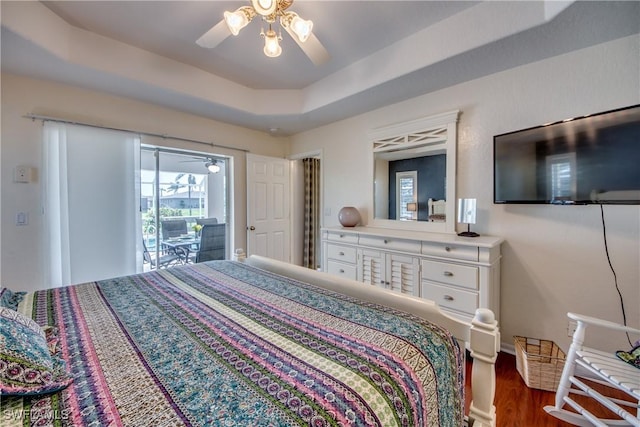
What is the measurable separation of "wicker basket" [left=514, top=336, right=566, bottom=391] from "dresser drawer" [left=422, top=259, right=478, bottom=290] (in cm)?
56

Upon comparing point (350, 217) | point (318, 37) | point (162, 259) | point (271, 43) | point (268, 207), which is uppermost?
point (318, 37)

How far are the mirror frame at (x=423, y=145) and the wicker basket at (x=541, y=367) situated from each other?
1072mm

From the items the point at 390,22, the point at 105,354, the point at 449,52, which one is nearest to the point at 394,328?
the point at 105,354

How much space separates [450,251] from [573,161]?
99 centimetres

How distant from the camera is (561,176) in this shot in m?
1.83

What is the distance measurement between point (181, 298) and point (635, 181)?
2.69 metres

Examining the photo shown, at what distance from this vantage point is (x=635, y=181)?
5.02 ft

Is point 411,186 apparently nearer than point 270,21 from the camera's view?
No

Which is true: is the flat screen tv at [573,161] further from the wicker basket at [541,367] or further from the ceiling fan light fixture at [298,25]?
the ceiling fan light fixture at [298,25]

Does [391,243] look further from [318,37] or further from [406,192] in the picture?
[318,37]

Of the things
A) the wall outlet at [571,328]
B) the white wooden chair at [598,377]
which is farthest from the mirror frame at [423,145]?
the white wooden chair at [598,377]

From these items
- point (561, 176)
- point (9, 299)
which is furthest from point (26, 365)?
point (561, 176)

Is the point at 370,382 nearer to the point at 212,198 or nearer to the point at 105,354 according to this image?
the point at 105,354

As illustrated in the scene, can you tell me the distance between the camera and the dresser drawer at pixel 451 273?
1.97 metres
